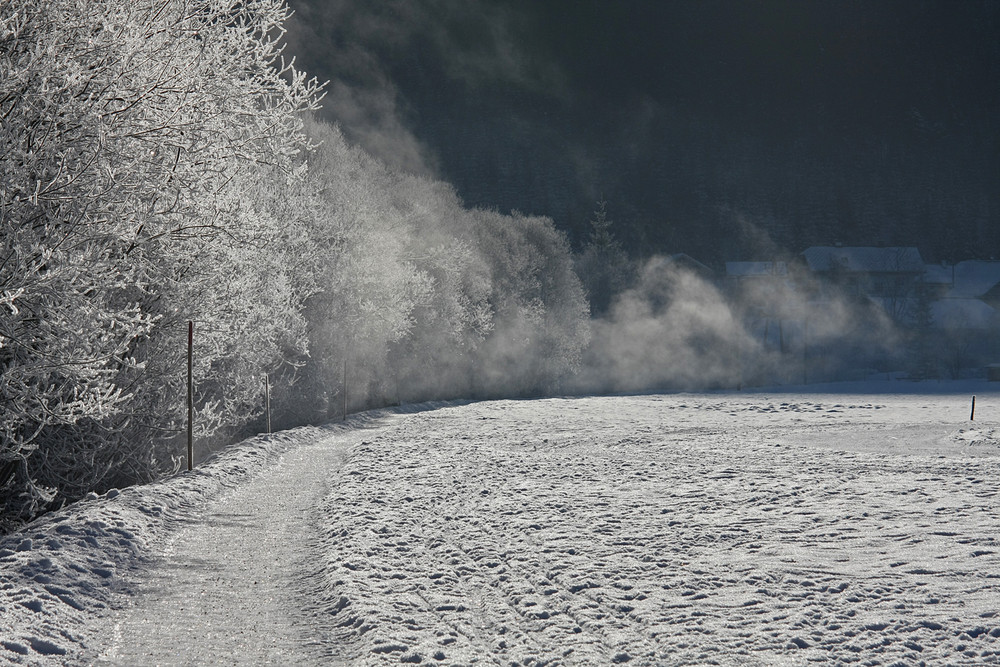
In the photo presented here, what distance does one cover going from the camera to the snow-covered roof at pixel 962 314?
288 ft

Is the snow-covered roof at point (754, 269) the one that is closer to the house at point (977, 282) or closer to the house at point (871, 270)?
the house at point (871, 270)

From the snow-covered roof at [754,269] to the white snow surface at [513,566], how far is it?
94931 millimetres

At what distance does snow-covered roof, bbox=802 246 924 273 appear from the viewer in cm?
11044

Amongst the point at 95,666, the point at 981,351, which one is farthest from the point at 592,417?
the point at 981,351

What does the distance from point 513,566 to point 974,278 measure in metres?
127

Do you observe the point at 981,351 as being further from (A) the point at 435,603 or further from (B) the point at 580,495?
(A) the point at 435,603

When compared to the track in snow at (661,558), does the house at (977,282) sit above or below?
above

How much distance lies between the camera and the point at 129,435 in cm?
1573

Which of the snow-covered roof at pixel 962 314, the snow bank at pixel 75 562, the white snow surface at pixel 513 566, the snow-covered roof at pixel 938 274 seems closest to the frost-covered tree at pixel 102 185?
the snow bank at pixel 75 562

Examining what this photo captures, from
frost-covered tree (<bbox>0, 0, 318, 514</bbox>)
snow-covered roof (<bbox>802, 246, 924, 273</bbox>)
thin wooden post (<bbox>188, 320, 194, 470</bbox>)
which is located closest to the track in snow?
thin wooden post (<bbox>188, 320, 194, 470</bbox>)

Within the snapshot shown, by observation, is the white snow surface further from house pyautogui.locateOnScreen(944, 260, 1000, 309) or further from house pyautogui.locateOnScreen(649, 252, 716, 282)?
house pyautogui.locateOnScreen(944, 260, 1000, 309)

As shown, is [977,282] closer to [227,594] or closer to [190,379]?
[190,379]

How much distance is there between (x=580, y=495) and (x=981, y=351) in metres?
86.8

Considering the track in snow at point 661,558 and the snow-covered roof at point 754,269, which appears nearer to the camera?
the track in snow at point 661,558
